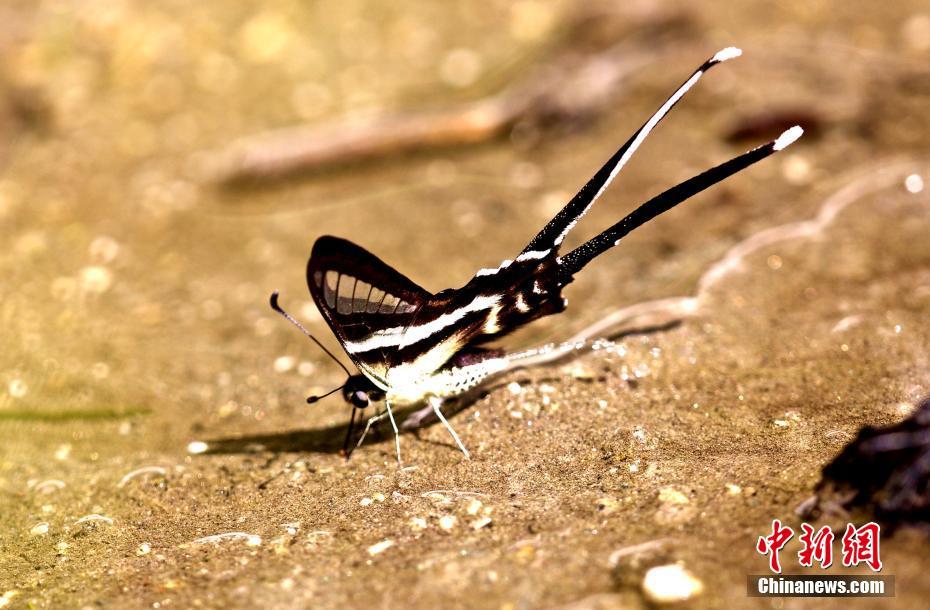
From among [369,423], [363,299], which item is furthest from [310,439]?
[363,299]

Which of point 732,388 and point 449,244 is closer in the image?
point 732,388

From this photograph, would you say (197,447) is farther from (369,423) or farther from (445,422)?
(445,422)

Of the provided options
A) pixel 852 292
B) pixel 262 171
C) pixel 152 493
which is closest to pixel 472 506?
pixel 152 493

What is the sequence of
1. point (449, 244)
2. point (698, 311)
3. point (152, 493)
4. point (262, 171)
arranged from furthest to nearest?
point (262, 171), point (449, 244), point (698, 311), point (152, 493)

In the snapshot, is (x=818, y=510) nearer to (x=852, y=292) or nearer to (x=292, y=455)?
(x=852, y=292)

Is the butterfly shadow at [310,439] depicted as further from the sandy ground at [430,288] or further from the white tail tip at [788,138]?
the white tail tip at [788,138]

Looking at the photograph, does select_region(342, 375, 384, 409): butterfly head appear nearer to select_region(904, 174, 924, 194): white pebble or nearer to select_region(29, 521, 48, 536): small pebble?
select_region(29, 521, 48, 536): small pebble
